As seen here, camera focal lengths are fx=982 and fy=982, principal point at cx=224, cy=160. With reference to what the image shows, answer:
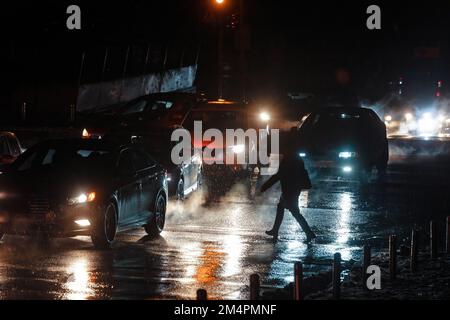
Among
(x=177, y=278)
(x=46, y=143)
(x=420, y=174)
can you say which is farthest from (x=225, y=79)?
(x=177, y=278)

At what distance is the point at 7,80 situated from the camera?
123 feet

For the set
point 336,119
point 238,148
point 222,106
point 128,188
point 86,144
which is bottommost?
point 128,188

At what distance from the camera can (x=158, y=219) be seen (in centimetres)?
1491

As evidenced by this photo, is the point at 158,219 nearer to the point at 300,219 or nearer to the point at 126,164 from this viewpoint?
the point at 126,164

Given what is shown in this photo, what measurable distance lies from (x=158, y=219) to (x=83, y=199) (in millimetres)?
2107

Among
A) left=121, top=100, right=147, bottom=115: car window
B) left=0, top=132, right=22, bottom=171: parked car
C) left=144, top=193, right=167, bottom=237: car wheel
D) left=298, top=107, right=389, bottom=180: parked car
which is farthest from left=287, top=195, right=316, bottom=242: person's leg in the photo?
left=121, top=100, right=147, bottom=115: car window

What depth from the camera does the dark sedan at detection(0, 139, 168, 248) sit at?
1285cm

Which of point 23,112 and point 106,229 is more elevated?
point 23,112

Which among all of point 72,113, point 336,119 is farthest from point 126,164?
point 72,113

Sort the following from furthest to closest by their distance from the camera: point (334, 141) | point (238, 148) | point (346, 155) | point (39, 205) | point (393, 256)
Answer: point (334, 141) < point (346, 155) < point (238, 148) < point (39, 205) < point (393, 256)

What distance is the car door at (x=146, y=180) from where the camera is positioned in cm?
1452

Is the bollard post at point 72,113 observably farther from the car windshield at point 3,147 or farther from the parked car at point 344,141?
the car windshield at point 3,147

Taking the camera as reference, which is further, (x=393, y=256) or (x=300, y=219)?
(x=300, y=219)

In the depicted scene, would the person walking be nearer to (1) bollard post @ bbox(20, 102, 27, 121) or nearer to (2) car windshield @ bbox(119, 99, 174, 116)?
(2) car windshield @ bbox(119, 99, 174, 116)
